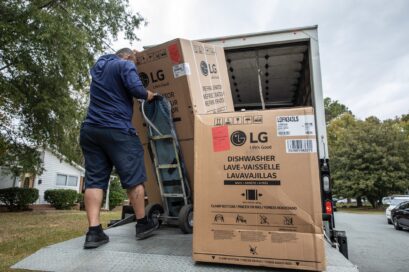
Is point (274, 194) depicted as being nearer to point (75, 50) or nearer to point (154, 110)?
point (154, 110)

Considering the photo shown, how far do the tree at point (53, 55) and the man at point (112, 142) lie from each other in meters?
5.50

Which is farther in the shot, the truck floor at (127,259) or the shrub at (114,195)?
the shrub at (114,195)

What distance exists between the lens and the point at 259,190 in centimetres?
195

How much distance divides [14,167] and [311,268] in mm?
15379

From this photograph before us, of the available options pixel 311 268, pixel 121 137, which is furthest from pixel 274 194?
pixel 121 137

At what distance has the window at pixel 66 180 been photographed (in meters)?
24.4

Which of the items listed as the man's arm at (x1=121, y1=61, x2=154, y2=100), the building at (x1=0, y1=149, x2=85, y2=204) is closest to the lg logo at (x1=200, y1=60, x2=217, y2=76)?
the man's arm at (x1=121, y1=61, x2=154, y2=100)

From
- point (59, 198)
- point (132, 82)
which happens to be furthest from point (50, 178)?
point (132, 82)

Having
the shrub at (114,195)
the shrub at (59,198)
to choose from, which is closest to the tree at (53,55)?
the shrub at (59,198)

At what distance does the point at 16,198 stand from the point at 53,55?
13902 millimetres

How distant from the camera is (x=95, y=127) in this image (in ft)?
8.21

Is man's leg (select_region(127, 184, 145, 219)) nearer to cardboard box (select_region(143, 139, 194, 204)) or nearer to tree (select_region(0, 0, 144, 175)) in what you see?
cardboard box (select_region(143, 139, 194, 204))

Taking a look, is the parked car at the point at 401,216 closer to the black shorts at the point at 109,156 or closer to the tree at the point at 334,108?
the black shorts at the point at 109,156

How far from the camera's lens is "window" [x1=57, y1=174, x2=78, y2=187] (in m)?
24.4
